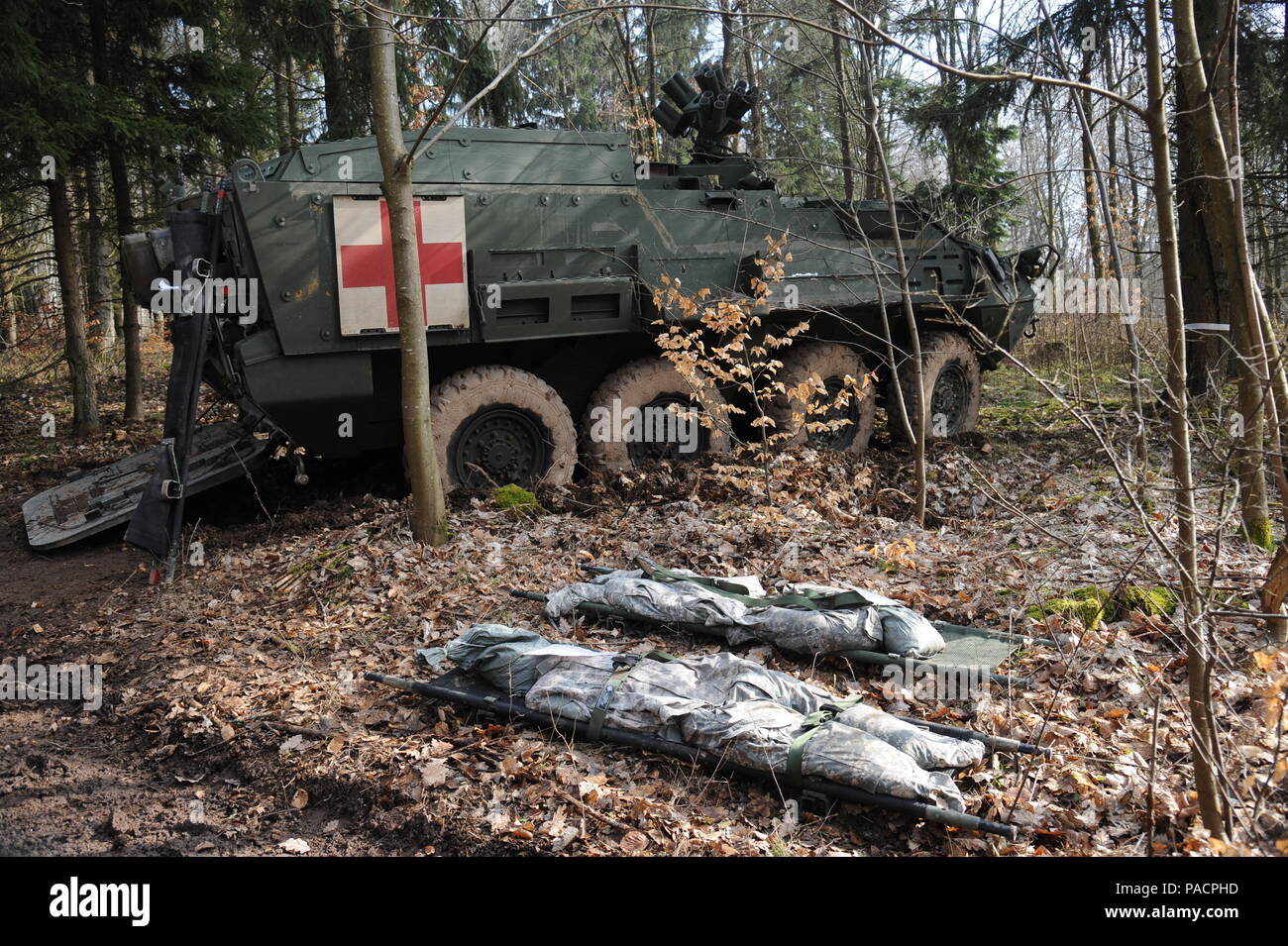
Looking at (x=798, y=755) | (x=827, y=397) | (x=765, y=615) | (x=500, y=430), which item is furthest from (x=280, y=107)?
(x=798, y=755)

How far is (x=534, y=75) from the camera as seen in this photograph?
2462 cm

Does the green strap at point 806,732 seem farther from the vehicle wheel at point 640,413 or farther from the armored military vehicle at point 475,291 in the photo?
the vehicle wheel at point 640,413

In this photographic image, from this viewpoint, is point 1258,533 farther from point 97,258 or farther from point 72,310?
point 97,258

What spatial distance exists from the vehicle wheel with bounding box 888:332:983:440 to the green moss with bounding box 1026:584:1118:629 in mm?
5322

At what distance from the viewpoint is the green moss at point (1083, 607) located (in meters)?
5.25

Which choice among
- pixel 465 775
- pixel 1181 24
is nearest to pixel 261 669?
pixel 465 775

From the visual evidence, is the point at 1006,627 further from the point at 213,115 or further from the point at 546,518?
the point at 213,115

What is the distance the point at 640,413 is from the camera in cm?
890

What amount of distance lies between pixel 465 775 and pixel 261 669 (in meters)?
1.77

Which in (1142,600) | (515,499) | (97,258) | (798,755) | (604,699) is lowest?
(798,755)

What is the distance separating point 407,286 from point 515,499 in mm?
1947


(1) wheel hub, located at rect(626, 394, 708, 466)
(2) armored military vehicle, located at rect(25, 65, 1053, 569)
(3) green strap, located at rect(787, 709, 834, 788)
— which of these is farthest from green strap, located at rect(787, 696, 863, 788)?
(1) wheel hub, located at rect(626, 394, 708, 466)

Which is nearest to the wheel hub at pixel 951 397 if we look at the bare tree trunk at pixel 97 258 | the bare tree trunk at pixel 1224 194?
the bare tree trunk at pixel 1224 194

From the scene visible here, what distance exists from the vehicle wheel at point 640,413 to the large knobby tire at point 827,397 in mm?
676
